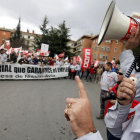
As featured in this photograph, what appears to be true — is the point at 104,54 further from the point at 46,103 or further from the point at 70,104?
the point at 70,104

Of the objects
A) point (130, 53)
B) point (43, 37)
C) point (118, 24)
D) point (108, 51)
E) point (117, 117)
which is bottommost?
point (117, 117)

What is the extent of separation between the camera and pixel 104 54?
47.9 m

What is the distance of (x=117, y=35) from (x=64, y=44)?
32050mm

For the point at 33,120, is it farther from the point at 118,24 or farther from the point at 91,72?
the point at 91,72

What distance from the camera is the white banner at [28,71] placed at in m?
8.72

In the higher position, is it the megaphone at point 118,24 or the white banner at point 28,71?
the megaphone at point 118,24

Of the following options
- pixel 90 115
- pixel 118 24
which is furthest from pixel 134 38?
pixel 90 115

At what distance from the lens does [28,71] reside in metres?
9.70

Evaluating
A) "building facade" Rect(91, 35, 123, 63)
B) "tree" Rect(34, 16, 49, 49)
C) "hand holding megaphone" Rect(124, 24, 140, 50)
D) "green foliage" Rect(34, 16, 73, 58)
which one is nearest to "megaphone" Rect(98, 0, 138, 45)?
"hand holding megaphone" Rect(124, 24, 140, 50)

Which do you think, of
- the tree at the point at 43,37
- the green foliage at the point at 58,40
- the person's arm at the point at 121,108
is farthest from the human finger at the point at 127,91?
the tree at the point at 43,37

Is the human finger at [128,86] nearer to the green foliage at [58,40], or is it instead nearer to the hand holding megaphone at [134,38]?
the hand holding megaphone at [134,38]

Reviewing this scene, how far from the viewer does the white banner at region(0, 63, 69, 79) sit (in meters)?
8.72

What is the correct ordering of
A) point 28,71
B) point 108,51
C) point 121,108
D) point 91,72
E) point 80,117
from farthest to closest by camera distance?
1. point 108,51
2. point 91,72
3. point 28,71
4. point 121,108
5. point 80,117

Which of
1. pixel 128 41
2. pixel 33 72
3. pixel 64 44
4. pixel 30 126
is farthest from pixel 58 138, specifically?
pixel 64 44
